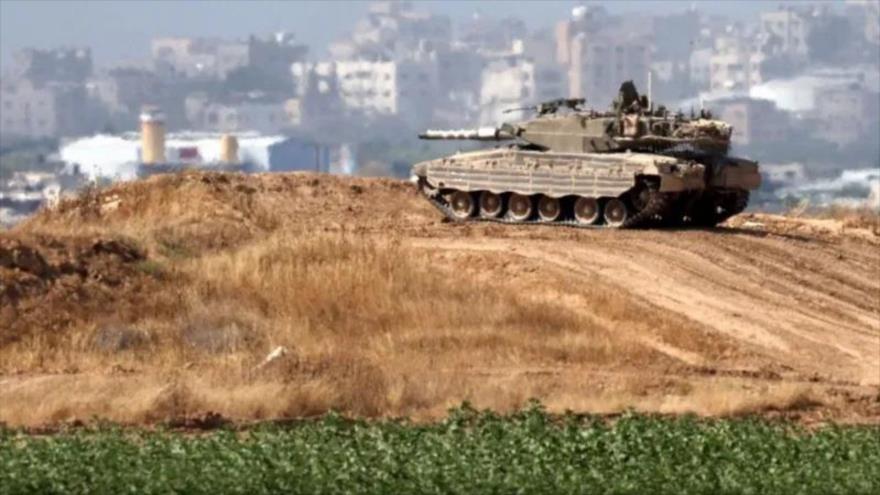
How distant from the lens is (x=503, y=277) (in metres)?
32.6

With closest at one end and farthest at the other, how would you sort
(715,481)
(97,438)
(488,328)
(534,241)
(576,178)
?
(715,481) < (97,438) < (488,328) < (534,241) < (576,178)

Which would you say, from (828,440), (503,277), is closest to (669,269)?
(503,277)

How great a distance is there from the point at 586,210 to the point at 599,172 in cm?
66

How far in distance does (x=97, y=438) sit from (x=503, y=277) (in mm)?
11409

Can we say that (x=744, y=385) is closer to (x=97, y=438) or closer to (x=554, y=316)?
(x=554, y=316)

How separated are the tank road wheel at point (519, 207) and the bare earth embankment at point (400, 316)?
134 centimetres

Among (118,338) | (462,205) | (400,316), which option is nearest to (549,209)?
(462,205)

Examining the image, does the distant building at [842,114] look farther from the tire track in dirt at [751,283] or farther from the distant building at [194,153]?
the tire track in dirt at [751,283]

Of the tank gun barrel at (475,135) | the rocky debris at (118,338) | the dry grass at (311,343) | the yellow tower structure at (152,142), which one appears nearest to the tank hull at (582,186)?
the tank gun barrel at (475,135)

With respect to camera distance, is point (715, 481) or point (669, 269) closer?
point (715, 481)

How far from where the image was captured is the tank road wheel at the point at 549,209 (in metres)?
37.9

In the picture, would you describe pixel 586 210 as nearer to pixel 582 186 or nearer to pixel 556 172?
pixel 582 186

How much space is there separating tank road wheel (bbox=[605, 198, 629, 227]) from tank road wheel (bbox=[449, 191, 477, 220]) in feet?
7.27

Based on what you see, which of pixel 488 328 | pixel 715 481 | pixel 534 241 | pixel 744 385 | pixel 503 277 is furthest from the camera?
pixel 534 241
